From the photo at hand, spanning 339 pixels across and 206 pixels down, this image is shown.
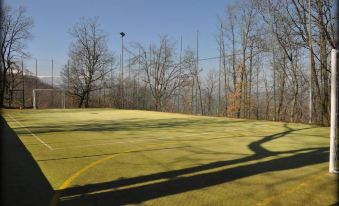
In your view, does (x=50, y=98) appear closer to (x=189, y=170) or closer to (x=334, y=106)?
(x=189, y=170)

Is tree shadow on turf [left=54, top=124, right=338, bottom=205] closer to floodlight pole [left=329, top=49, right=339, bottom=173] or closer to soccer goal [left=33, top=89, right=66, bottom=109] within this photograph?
floodlight pole [left=329, top=49, right=339, bottom=173]

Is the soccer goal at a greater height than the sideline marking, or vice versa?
the soccer goal

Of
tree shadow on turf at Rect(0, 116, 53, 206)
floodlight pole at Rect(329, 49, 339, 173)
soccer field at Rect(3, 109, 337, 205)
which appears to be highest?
→ floodlight pole at Rect(329, 49, 339, 173)

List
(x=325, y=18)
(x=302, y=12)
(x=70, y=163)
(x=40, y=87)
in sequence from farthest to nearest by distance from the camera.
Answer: (x=40, y=87) → (x=302, y=12) → (x=325, y=18) → (x=70, y=163)

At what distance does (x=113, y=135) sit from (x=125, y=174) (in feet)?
20.0

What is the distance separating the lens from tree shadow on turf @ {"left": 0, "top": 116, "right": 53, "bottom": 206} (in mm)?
4711

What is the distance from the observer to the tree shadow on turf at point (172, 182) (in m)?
4.74

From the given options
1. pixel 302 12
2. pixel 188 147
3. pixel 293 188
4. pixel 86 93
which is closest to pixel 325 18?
pixel 302 12

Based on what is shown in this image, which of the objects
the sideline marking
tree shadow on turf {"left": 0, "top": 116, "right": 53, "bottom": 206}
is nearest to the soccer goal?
tree shadow on turf {"left": 0, "top": 116, "right": 53, "bottom": 206}

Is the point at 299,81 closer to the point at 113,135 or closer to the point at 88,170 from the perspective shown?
the point at 113,135

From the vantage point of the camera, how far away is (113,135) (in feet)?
39.8

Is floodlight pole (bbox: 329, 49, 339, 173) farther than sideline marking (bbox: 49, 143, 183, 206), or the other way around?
floodlight pole (bbox: 329, 49, 339, 173)

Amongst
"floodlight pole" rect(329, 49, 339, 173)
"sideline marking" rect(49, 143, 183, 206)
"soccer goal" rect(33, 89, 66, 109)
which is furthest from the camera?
"soccer goal" rect(33, 89, 66, 109)

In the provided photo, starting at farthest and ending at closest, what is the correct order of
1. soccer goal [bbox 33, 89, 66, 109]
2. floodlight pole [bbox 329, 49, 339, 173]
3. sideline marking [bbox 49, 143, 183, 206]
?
soccer goal [bbox 33, 89, 66, 109] < floodlight pole [bbox 329, 49, 339, 173] < sideline marking [bbox 49, 143, 183, 206]
